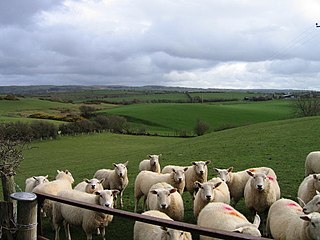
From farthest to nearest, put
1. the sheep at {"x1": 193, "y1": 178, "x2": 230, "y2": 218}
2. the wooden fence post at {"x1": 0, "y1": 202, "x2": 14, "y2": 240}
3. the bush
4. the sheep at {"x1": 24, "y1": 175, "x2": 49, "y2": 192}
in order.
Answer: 1. the bush
2. the sheep at {"x1": 24, "y1": 175, "x2": 49, "y2": 192}
3. the sheep at {"x1": 193, "y1": 178, "x2": 230, "y2": 218}
4. the wooden fence post at {"x1": 0, "y1": 202, "x2": 14, "y2": 240}

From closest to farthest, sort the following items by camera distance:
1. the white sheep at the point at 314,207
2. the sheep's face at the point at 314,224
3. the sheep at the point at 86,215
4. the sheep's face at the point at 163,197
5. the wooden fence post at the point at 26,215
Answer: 1. the wooden fence post at the point at 26,215
2. the sheep's face at the point at 314,224
3. the white sheep at the point at 314,207
4. the sheep at the point at 86,215
5. the sheep's face at the point at 163,197

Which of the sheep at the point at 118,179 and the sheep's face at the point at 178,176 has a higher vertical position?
the sheep's face at the point at 178,176

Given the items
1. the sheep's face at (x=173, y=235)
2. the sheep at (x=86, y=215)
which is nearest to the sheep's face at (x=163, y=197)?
the sheep at (x=86, y=215)

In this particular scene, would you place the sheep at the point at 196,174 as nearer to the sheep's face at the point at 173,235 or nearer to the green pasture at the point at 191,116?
the sheep's face at the point at 173,235

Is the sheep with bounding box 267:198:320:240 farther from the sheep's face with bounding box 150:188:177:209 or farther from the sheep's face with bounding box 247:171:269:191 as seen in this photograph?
the sheep's face with bounding box 150:188:177:209

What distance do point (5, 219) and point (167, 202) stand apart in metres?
4.37

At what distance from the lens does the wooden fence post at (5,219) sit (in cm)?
554

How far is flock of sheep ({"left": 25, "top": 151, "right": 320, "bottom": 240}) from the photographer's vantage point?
6980mm

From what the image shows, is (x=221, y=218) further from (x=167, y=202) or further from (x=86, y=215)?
(x=86, y=215)

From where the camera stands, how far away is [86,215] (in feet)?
29.1

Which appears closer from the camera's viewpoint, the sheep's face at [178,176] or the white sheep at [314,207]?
the white sheep at [314,207]

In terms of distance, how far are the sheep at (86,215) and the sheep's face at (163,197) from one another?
1.03m

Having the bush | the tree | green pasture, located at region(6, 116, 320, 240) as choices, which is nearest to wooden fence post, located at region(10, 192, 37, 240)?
green pasture, located at region(6, 116, 320, 240)

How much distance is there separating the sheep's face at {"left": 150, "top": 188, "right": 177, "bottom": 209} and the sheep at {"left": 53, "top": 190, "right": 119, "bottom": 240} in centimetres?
103
